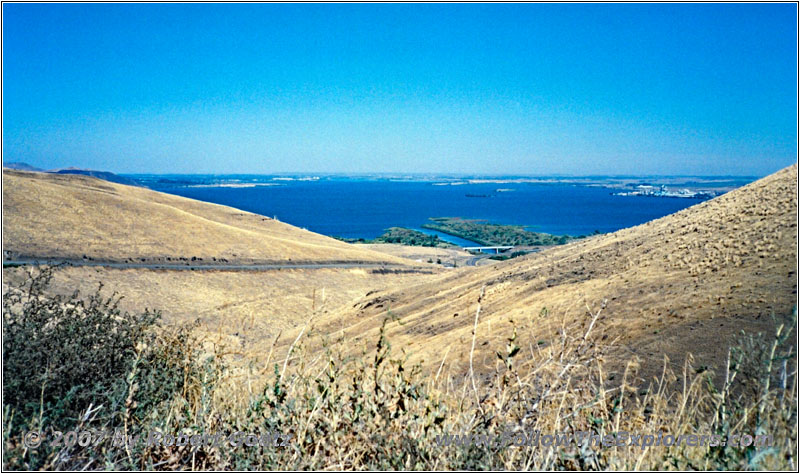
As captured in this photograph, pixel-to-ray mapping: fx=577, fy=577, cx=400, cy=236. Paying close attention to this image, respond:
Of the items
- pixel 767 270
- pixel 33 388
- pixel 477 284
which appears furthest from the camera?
pixel 477 284

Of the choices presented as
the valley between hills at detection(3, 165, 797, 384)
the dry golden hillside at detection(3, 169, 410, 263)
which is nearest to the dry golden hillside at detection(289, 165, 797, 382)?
the valley between hills at detection(3, 165, 797, 384)

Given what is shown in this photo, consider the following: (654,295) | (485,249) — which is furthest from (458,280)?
(485,249)

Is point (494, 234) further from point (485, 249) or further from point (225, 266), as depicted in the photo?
point (225, 266)

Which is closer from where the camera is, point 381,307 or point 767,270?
point 767,270

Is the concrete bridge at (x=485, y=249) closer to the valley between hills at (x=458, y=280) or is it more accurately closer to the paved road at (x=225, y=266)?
the valley between hills at (x=458, y=280)

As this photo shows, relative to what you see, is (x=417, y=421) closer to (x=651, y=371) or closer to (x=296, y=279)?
(x=651, y=371)

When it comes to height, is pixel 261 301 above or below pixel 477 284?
below

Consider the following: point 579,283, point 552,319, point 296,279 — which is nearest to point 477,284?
point 579,283
